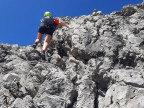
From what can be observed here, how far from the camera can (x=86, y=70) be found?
12.3 metres

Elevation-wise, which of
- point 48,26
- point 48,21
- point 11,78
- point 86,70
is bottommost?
point 11,78

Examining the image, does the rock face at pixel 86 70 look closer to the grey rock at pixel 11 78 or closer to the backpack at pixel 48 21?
the grey rock at pixel 11 78

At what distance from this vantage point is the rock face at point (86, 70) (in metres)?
10.1

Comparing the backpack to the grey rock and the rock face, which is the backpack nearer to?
the rock face

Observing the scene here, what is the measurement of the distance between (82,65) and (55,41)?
457 cm

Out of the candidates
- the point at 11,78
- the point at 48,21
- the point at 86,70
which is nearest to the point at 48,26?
Answer: the point at 48,21

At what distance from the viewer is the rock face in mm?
10141

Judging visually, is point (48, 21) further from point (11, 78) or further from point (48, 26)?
point (11, 78)

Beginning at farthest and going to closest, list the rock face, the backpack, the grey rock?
the backpack, the grey rock, the rock face

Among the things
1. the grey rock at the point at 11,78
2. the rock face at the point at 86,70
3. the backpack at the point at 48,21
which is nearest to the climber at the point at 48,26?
the backpack at the point at 48,21

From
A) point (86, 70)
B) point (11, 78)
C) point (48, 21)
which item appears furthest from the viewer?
point (48, 21)

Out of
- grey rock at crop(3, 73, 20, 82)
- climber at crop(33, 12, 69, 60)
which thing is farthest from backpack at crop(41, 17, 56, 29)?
grey rock at crop(3, 73, 20, 82)

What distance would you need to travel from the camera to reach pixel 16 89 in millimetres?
12594

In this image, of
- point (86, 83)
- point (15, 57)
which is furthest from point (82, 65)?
point (15, 57)
